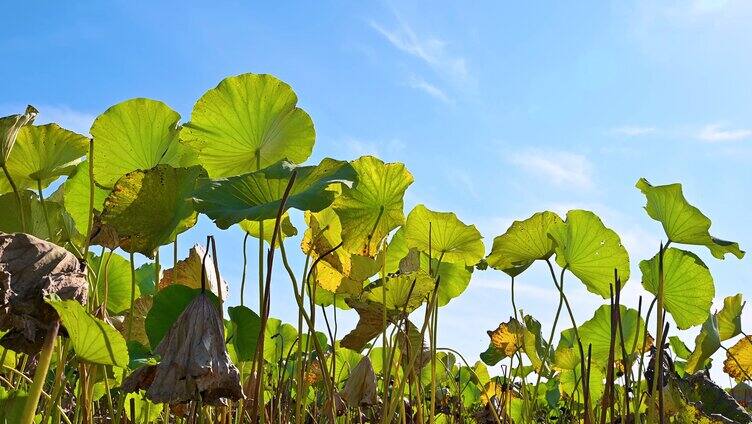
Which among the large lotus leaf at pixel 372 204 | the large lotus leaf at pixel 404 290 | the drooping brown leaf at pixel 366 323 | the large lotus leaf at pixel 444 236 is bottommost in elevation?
the drooping brown leaf at pixel 366 323

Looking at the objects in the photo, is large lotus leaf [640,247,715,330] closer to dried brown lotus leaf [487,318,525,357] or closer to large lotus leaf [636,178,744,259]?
large lotus leaf [636,178,744,259]

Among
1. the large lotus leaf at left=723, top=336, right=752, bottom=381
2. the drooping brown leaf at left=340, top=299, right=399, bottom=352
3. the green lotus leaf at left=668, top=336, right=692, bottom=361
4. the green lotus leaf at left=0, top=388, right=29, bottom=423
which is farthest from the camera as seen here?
the green lotus leaf at left=668, top=336, right=692, bottom=361

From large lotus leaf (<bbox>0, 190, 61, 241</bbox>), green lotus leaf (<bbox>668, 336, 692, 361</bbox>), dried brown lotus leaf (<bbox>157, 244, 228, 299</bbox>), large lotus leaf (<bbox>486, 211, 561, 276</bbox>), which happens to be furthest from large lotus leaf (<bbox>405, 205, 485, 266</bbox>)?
green lotus leaf (<bbox>668, 336, 692, 361</bbox>)

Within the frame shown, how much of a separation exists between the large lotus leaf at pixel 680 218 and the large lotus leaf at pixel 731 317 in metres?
0.76

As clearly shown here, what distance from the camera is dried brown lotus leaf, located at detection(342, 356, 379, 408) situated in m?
1.27

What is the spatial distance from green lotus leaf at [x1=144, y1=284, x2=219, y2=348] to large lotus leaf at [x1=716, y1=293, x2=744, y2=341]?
1422 mm

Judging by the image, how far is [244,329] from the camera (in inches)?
39.1

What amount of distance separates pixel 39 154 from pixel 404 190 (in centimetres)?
51

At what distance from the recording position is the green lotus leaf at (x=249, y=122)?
0.88 meters

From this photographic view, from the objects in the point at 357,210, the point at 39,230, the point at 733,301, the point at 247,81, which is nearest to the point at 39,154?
the point at 39,230

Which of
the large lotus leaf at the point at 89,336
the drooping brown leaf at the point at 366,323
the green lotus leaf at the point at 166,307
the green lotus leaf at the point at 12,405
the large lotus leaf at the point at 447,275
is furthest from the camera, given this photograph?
the large lotus leaf at the point at 447,275

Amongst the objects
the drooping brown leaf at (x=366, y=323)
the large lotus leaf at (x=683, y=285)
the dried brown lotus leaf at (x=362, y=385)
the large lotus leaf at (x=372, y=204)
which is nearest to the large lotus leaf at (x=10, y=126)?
the large lotus leaf at (x=372, y=204)

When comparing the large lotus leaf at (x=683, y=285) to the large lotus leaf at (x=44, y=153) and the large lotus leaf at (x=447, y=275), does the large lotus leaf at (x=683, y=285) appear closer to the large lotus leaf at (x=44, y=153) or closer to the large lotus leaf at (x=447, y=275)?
the large lotus leaf at (x=447, y=275)

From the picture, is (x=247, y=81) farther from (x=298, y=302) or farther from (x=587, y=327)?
(x=587, y=327)
